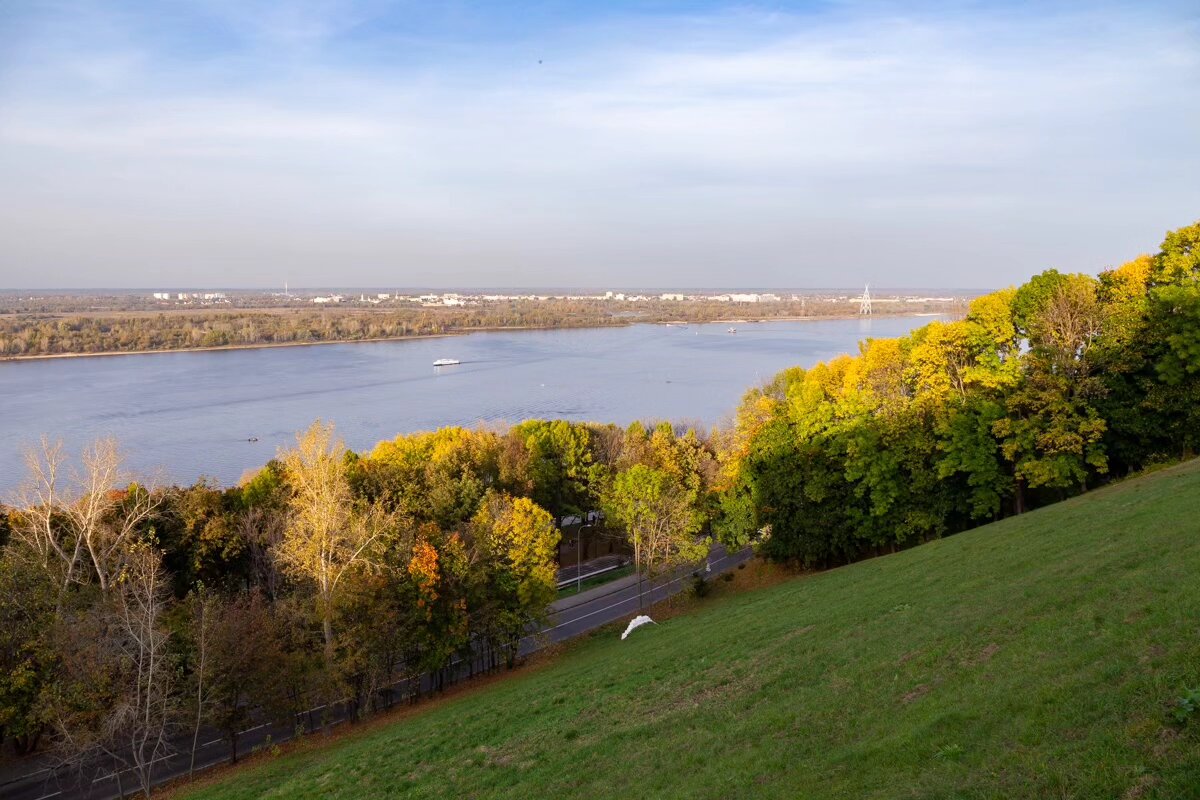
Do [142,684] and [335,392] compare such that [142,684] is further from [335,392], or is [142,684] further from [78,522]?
[335,392]

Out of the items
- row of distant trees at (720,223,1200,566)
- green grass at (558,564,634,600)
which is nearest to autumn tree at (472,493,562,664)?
green grass at (558,564,634,600)

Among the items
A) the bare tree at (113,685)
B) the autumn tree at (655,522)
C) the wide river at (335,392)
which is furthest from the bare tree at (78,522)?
the autumn tree at (655,522)

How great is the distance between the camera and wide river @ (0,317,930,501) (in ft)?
192

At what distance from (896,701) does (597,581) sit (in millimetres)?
27735

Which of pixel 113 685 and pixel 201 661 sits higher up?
pixel 201 661

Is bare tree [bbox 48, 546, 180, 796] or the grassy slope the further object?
bare tree [bbox 48, 546, 180, 796]

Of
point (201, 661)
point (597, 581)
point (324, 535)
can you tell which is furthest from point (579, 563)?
point (201, 661)

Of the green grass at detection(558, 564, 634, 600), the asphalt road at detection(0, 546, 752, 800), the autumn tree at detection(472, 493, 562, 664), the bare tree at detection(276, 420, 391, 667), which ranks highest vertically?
the bare tree at detection(276, 420, 391, 667)

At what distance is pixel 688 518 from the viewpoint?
30.3m

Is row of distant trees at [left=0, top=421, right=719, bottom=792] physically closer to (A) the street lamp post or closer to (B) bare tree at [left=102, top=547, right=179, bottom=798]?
(B) bare tree at [left=102, top=547, right=179, bottom=798]

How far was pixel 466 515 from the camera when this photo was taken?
33438 millimetres

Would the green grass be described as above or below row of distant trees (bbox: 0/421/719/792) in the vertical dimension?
below

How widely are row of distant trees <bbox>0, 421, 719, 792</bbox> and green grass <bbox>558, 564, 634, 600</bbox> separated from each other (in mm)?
5004

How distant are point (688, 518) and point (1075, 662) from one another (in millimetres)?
21139
